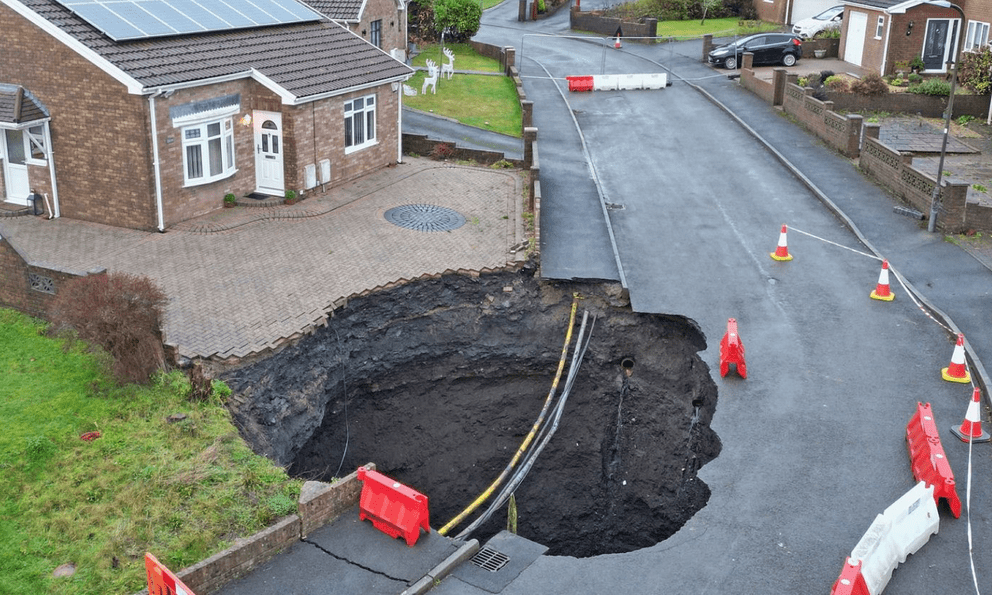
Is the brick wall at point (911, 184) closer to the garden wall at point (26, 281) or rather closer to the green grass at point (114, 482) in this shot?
the green grass at point (114, 482)

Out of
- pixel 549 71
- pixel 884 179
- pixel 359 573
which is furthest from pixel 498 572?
pixel 549 71

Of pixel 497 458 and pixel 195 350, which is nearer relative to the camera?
pixel 195 350

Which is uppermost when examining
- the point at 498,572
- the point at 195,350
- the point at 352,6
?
the point at 352,6

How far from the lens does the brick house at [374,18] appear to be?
106 ft

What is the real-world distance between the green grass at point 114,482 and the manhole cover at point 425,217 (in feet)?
27.1

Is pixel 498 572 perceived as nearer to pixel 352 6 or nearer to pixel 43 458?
pixel 43 458

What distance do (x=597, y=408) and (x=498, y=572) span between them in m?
7.90

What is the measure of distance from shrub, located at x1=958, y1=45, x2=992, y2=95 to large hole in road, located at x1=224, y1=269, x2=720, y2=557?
2006cm

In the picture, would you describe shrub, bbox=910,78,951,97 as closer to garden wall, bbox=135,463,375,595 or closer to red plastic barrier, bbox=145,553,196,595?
garden wall, bbox=135,463,375,595

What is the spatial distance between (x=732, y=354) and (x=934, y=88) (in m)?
21.8

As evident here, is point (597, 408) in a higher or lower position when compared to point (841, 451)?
lower

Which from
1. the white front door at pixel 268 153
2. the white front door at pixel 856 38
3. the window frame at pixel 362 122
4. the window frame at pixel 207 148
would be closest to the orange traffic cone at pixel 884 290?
the window frame at pixel 362 122

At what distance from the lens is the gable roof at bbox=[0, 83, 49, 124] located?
2100 cm

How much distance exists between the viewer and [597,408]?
63.7 feet
